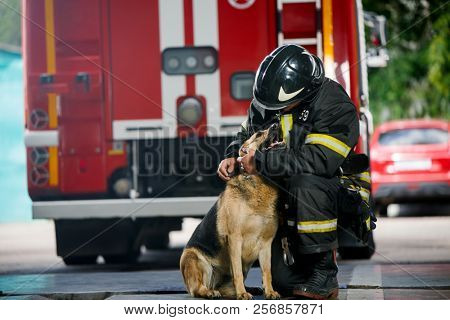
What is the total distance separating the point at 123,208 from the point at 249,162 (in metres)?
2.34

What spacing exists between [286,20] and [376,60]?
141cm

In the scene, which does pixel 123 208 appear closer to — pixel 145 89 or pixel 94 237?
pixel 94 237

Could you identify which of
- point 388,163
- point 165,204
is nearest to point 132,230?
point 165,204

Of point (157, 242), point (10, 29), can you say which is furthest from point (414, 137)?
point (10, 29)

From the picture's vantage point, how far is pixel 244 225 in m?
4.88

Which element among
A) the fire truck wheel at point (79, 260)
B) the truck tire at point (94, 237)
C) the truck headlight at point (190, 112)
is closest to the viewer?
the truck headlight at point (190, 112)

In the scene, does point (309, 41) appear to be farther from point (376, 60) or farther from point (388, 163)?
point (388, 163)

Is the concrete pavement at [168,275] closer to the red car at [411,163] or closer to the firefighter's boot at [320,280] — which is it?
the firefighter's boot at [320,280]

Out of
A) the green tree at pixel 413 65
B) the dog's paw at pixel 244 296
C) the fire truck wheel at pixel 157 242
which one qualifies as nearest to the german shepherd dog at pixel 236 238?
the dog's paw at pixel 244 296

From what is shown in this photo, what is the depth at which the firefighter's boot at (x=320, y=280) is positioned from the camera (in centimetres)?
482

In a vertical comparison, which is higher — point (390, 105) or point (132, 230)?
point (390, 105)

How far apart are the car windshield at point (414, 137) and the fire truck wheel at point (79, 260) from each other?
19.0 feet

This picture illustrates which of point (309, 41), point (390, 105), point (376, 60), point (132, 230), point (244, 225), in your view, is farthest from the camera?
point (390, 105)

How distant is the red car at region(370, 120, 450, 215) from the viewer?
39.6 ft
